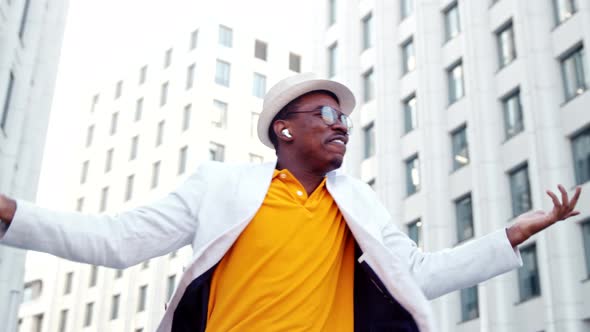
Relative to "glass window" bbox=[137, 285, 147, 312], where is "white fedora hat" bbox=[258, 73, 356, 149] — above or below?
below

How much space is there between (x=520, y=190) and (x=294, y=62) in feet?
110

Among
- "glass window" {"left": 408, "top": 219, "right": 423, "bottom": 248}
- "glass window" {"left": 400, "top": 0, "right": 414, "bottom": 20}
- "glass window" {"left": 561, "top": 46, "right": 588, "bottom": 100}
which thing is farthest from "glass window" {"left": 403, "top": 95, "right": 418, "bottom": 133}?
"glass window" {"left": 561, "top": 46, "right": 588, "bottom": 100}

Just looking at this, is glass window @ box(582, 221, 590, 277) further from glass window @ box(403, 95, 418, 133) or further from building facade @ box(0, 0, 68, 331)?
building facade @ box(0, 0, 68, 331)

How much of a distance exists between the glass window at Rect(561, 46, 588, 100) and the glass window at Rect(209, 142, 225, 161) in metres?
28.0

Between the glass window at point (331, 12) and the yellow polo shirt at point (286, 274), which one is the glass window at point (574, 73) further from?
the yellow polo shirt at point (286, 274)

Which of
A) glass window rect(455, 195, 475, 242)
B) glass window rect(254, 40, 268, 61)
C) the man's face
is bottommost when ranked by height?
the man's face

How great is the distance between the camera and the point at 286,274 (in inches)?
145

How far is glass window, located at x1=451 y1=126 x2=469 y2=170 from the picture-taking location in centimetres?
3253

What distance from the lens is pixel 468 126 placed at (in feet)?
106

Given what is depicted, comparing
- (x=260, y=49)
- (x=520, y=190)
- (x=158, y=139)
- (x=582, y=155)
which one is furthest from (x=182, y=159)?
(x=582, y=155)

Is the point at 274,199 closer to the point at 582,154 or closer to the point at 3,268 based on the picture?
the point at 3,268

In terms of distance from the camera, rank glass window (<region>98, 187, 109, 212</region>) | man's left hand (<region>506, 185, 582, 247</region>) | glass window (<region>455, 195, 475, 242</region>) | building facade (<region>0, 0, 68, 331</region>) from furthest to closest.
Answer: glass window (<region>98, 187, 109, 212</region>) < glass window (<region>455, 195, 475, 242</region>) < building facade (<region>0, 0, 68, 331</region>) < man's left hand (<region>506, 185, 582, 247</region>)

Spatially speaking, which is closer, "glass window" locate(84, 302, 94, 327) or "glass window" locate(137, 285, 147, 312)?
"glass window" locate(137, 285, 147, 312)

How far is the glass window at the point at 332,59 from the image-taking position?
43.0 m
